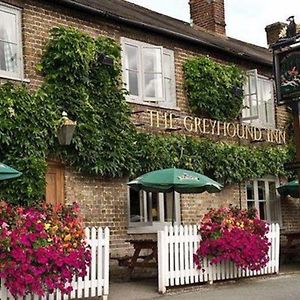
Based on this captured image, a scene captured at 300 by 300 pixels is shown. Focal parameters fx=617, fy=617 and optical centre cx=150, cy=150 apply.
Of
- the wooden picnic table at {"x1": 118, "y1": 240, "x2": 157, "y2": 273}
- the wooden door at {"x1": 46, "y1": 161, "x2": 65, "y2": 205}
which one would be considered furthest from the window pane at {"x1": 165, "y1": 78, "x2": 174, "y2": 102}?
the wooden picnic table at {"x1": 118, "y1": 240, "x2": 157, "y2": 273}

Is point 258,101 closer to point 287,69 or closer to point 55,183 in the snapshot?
point 55,183

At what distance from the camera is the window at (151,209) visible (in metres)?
14.2

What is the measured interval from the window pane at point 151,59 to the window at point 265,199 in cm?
458

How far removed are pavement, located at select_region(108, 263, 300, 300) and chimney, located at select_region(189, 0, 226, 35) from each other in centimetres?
1079

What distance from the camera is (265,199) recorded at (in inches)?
705

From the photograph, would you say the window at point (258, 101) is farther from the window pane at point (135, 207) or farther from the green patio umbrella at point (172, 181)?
the green patio umbrella at point (172, 181)

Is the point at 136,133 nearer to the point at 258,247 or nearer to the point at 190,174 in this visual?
the point at 190,174

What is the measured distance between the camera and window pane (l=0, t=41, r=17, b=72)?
1221 centimetres

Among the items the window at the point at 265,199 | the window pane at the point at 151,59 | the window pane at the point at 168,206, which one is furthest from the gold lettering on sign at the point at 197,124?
the window at the point at 265,199

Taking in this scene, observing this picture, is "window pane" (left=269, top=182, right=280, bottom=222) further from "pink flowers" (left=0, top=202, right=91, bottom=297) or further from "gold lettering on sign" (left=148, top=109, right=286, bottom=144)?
"pink flowers" (left=0, top=202, right=91, bottom=297)

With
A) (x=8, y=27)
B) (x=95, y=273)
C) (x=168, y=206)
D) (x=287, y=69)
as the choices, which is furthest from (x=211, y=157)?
(x=287, y=69)

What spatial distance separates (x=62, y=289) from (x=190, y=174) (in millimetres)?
4169

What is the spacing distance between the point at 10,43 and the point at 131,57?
331 cm

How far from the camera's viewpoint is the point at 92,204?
1316cm
